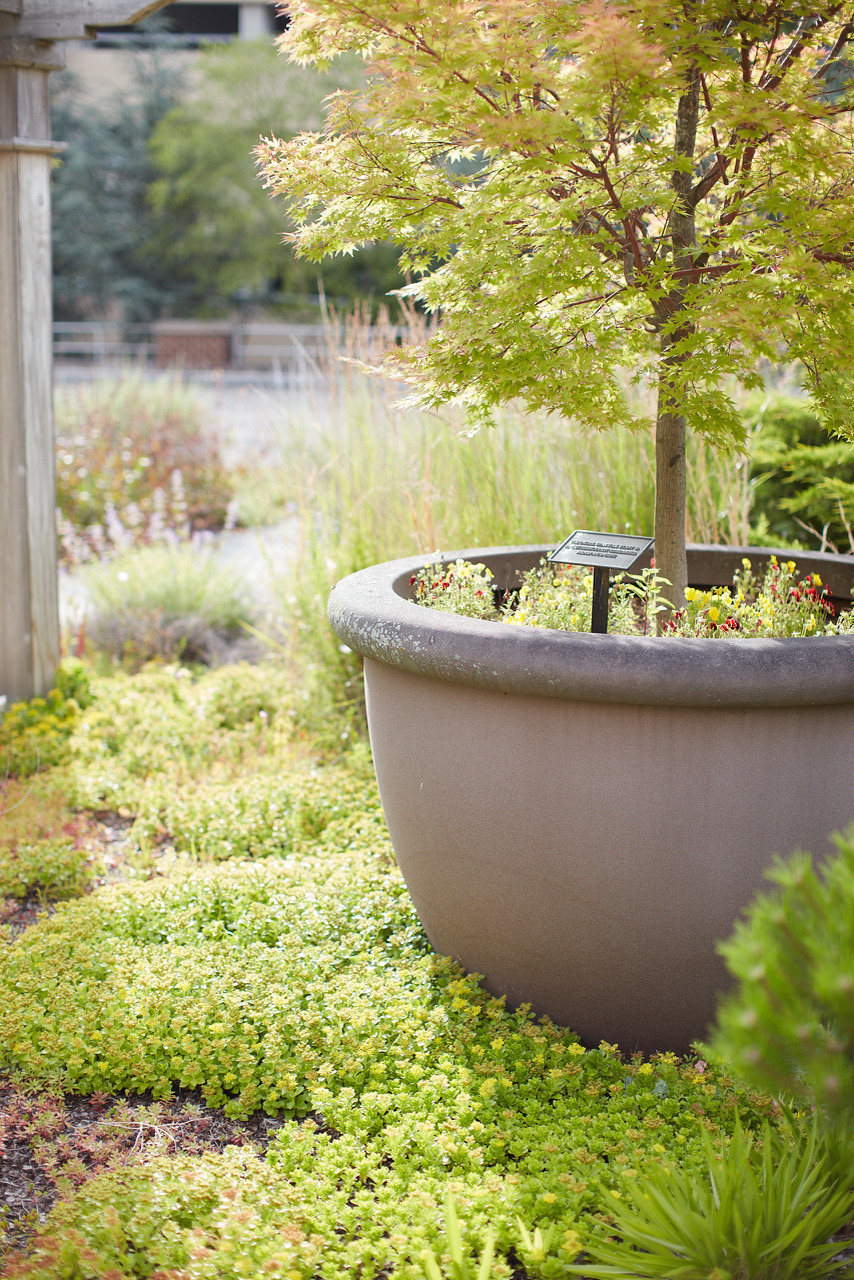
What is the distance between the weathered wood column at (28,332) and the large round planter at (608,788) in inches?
88.7

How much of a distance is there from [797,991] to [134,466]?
7.40 metres

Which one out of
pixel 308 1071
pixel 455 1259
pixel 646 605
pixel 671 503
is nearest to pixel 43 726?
pixel 308 1071

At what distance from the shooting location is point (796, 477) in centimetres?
414

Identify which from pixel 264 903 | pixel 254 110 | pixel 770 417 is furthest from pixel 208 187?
pixel 264 903

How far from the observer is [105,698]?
4379mm

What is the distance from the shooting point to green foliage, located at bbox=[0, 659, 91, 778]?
148 inches

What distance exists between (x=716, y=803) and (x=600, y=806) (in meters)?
0.22

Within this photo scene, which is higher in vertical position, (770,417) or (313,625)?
(770,417)

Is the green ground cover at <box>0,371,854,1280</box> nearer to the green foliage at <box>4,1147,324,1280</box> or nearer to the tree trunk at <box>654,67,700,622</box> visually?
the green foliage at <box>4,1147,324,1280</box>

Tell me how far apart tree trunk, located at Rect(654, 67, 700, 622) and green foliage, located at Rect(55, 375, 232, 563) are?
435cm

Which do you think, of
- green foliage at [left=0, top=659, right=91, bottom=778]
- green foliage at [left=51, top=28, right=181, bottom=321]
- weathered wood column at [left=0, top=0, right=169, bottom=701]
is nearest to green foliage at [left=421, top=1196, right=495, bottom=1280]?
green foliage at [left=0, top=659, right=91, bottom=778]

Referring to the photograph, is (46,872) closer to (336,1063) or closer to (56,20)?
(336,1063)

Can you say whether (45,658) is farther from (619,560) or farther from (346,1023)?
(619,560)

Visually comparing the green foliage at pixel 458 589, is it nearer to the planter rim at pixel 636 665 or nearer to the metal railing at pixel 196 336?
the planter rim at pixel 636 665
